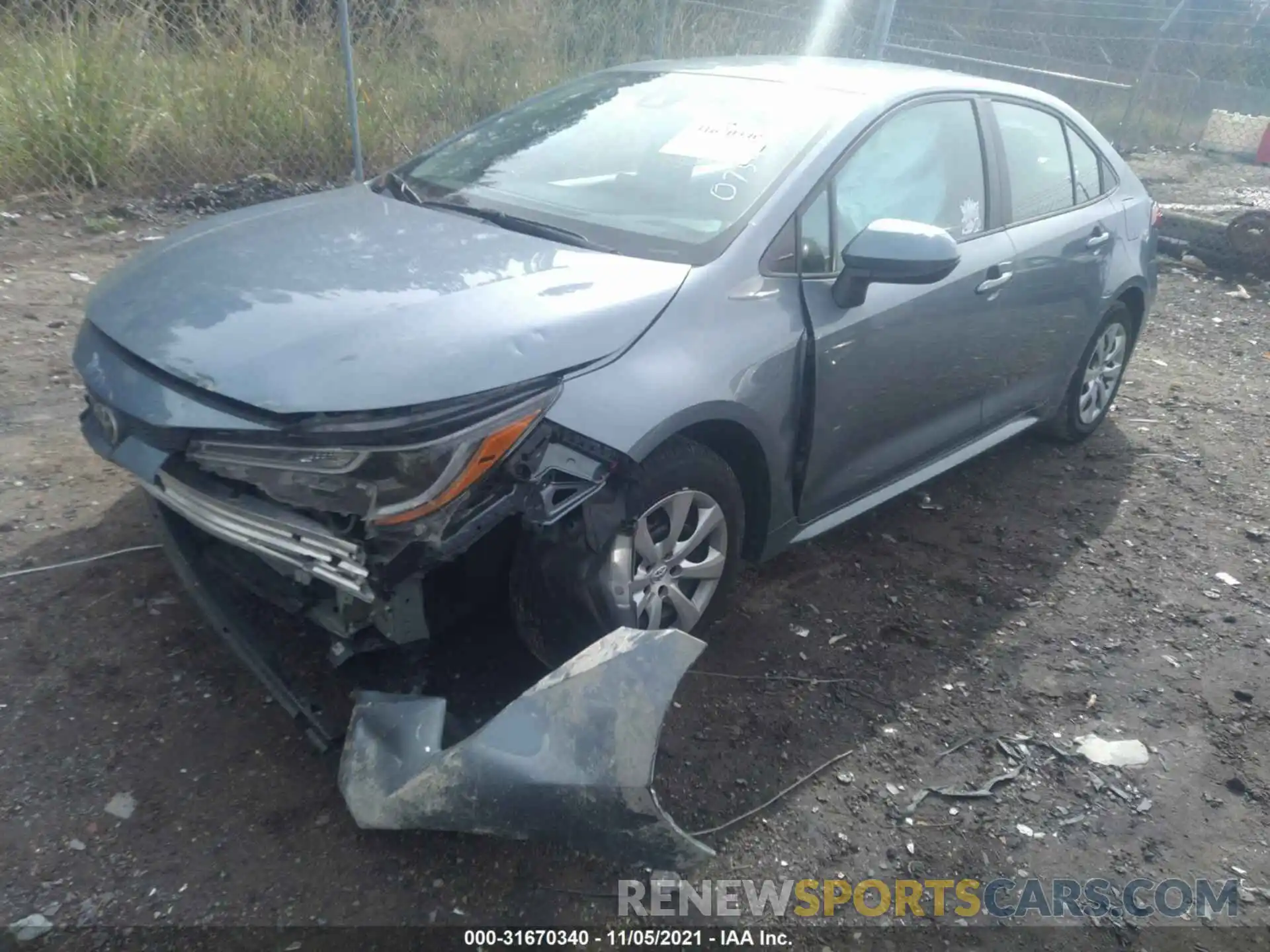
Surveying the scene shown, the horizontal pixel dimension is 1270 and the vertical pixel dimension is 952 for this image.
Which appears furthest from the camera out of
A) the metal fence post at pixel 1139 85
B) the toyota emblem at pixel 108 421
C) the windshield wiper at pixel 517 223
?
the metal fence post at pixel 1139 85

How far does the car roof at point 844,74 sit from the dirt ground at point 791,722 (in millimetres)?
1683

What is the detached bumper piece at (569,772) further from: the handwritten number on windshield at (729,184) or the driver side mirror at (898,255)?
the handwritten number on windshield at (729,184)

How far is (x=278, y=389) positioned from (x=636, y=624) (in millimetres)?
1118

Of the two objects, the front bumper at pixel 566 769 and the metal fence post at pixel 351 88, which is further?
the metal fence post at pixel 351 88

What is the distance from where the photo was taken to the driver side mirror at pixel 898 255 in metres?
2.96

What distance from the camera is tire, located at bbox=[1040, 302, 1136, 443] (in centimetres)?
477

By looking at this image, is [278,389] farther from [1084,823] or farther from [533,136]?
[1084,823]

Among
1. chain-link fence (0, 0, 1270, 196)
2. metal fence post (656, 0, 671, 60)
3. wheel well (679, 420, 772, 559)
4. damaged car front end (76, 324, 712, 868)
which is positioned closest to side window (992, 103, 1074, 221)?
wheel well (679, 420, 772, 559)

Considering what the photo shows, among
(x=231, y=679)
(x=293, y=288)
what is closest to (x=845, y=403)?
(x=293, y=288)

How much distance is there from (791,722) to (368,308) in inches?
66.3

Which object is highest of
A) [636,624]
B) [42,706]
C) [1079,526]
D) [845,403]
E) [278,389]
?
[278,389]

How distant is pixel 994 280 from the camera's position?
3732mm

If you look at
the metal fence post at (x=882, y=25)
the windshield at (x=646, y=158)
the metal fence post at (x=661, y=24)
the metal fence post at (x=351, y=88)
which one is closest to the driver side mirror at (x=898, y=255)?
the windshield at (x=646, y=158)

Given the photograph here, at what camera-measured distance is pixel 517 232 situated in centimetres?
303
